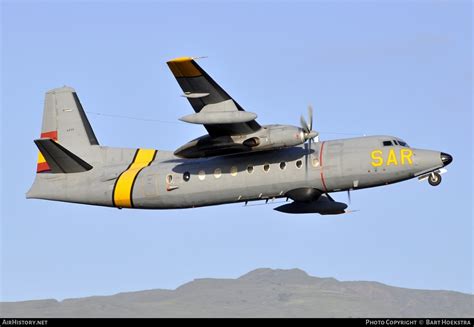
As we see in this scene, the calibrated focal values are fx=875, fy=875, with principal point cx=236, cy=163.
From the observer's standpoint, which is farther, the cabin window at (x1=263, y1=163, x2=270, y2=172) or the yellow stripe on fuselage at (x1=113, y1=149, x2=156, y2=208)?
the yellow stripe on fuselage at (x1=113, y1=149, x2=156, y2=208)

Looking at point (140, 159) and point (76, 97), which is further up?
point (76, 97)

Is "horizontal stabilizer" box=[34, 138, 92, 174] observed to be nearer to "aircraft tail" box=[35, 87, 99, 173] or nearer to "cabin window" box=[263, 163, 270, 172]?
"aircraft tail" box=[35, 87, 99, 173]

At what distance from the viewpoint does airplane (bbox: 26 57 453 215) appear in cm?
2884

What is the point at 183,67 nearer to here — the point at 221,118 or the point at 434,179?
the point at 221,118

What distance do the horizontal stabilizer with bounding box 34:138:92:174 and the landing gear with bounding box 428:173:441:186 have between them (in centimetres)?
1288

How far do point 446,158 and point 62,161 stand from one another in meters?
14.3

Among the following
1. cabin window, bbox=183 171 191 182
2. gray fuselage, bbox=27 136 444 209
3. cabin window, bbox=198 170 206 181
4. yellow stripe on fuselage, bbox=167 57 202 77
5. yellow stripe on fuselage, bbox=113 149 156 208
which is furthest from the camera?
yellow stripe on fuselage, bbox=113 149 156 208

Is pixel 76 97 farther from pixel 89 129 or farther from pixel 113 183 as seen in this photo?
pixel 113 183

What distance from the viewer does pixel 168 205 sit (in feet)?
105

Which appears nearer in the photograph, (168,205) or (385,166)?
(385,166)

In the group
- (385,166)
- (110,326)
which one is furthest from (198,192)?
(110,326)

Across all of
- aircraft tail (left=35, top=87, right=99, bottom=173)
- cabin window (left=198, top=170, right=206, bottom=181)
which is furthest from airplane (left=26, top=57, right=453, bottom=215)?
aircraft tail (left=35, top=87, right=99, bottom=173)

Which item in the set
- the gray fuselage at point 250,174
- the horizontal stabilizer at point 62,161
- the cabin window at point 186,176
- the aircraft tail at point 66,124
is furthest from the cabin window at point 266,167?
the aircraft tail at point 66,124

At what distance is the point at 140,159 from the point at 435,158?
37.2 ft
